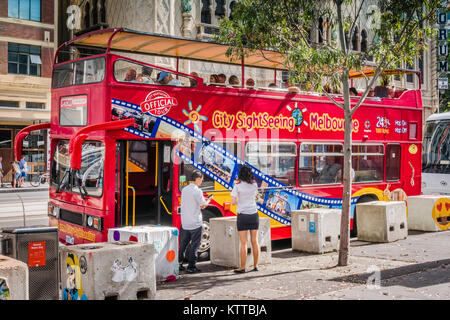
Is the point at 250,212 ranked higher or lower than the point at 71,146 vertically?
lower

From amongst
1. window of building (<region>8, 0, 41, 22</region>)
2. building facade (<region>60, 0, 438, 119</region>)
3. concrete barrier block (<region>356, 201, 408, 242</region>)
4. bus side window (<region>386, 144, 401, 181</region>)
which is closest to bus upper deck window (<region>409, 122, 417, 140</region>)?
bus side window (<region>386, 144, 401, 181</region>)

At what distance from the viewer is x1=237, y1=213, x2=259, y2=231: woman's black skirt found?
30.7 ft

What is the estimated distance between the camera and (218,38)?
11125 mm

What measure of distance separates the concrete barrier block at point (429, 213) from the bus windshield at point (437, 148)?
3437mm

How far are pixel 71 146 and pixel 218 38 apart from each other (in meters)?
3.87

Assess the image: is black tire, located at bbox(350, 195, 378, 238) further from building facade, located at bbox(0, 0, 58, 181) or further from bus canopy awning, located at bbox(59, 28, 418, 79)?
building facade, located at bbox(0, 0, 58, 181)

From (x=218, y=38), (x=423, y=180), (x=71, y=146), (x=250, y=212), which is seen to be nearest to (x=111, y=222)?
(x=71, y=146)

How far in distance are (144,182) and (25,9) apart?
24104 millimetres

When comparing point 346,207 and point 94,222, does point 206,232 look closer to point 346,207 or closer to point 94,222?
point 94,222

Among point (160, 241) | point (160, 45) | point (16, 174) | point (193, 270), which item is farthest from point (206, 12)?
point (160, 241)

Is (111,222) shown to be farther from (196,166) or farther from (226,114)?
(226,114)

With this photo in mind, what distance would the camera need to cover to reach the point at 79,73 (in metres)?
9.94

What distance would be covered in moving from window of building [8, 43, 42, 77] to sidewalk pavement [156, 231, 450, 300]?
2383 cm

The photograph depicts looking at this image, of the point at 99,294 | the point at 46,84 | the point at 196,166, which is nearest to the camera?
the point at 99,294
